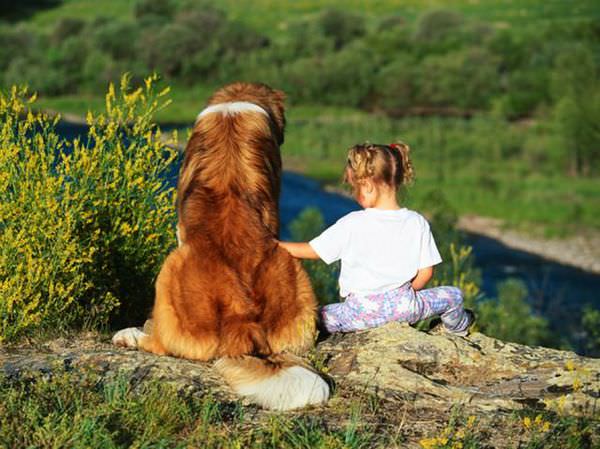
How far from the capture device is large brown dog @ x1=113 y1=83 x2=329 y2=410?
4.20 m

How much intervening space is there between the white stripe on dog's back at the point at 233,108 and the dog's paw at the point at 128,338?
4.29 feet

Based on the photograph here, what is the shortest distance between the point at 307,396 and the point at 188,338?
0.79 metres

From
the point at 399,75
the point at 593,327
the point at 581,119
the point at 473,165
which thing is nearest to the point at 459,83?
the point at 399,75

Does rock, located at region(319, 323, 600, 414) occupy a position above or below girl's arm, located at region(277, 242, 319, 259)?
below

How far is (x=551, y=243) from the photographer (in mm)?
36219

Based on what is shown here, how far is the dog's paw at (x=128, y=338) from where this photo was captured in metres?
4.66

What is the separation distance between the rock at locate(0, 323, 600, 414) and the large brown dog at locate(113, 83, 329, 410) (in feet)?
0.52

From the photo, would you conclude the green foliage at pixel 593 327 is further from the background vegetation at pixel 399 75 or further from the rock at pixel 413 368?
the rock at pixel 413 368

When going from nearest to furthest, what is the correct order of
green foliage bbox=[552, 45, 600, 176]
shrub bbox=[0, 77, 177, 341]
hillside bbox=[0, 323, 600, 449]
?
1. hillside bbox=[0, 323, 600, 449]
2. shrub bbox=[0, 77, 177, 341]
3. green foliage bbox=[552, 45, 600, 176]

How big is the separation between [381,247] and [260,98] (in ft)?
3.93

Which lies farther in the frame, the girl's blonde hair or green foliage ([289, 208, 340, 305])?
green foliage ([289, 208, 340, 305])

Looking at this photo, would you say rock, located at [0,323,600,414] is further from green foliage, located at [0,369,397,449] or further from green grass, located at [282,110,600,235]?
green grass, located at [282,110,600,235]

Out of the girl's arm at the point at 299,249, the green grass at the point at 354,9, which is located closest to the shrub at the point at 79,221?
the girl's arm at the point at 299,249

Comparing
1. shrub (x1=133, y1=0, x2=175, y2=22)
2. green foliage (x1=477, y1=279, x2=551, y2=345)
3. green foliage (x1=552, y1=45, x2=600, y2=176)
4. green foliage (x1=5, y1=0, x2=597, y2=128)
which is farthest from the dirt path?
shrub (x1=133, y1=0, x2=175, y2=22)
